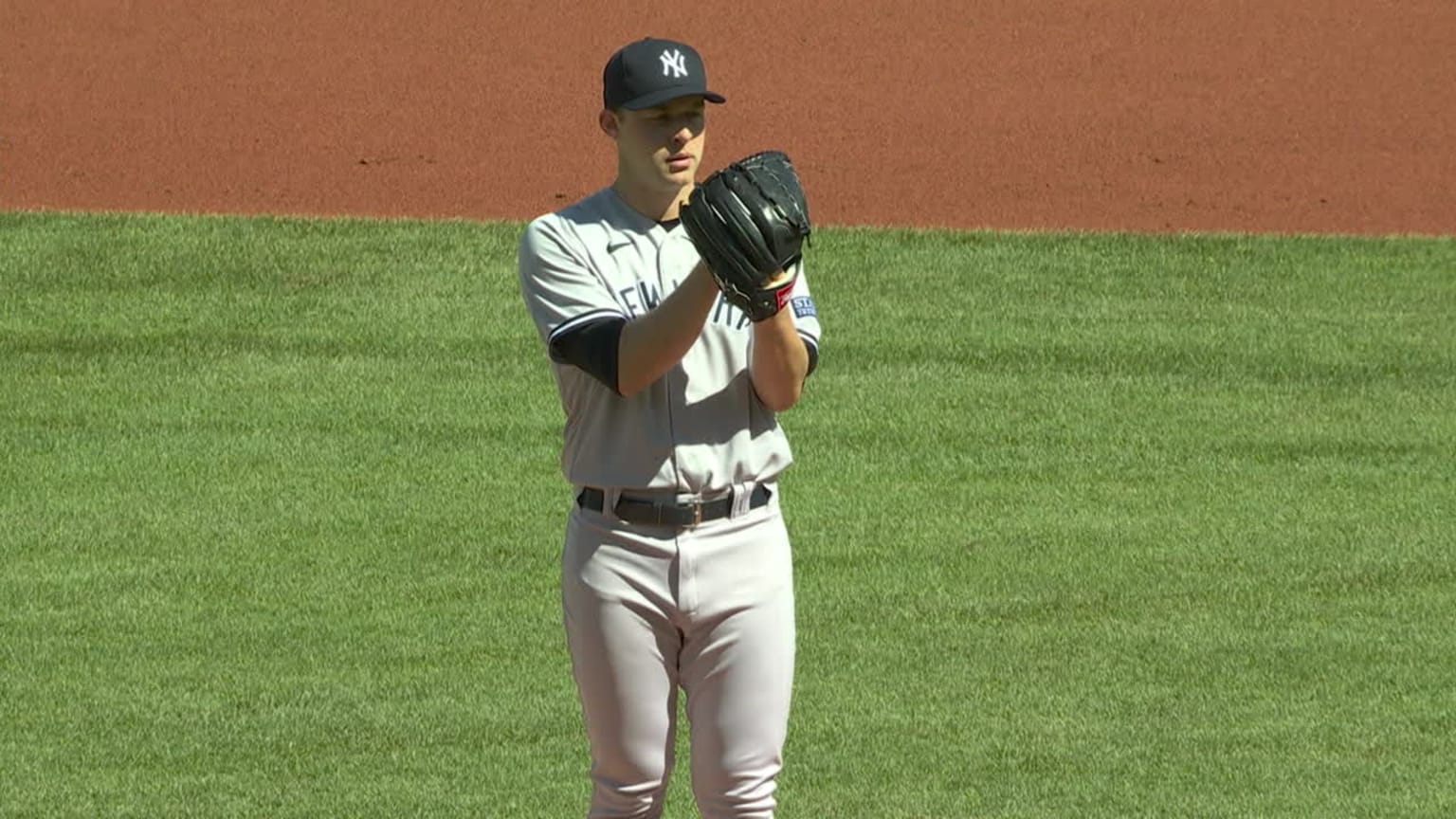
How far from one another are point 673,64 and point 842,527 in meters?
4.39

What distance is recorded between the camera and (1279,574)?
757 centimetres

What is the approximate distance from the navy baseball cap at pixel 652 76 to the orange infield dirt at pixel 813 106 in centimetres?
867

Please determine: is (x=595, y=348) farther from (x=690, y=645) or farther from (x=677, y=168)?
(x=690, y=645)

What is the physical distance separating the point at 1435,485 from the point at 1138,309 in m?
2.66

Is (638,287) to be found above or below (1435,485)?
above

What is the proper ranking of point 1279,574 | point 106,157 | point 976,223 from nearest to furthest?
1. point 1279,574
2. point 976,223
3. point 106,157

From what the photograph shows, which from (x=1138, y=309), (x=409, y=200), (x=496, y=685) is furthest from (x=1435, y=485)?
(x=409, y=200)

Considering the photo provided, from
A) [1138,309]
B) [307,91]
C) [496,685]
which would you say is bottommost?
[496,685]

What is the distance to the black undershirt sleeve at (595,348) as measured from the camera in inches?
152

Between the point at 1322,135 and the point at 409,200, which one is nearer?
the point at 409,200

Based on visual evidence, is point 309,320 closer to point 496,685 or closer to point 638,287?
point 496,685

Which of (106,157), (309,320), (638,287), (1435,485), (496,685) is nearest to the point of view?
(638,287)

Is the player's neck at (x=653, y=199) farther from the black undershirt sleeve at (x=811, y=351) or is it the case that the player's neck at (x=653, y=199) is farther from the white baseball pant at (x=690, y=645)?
the white baseball pant at (x=690, y=645)

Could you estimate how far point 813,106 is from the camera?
14312 millimetres
